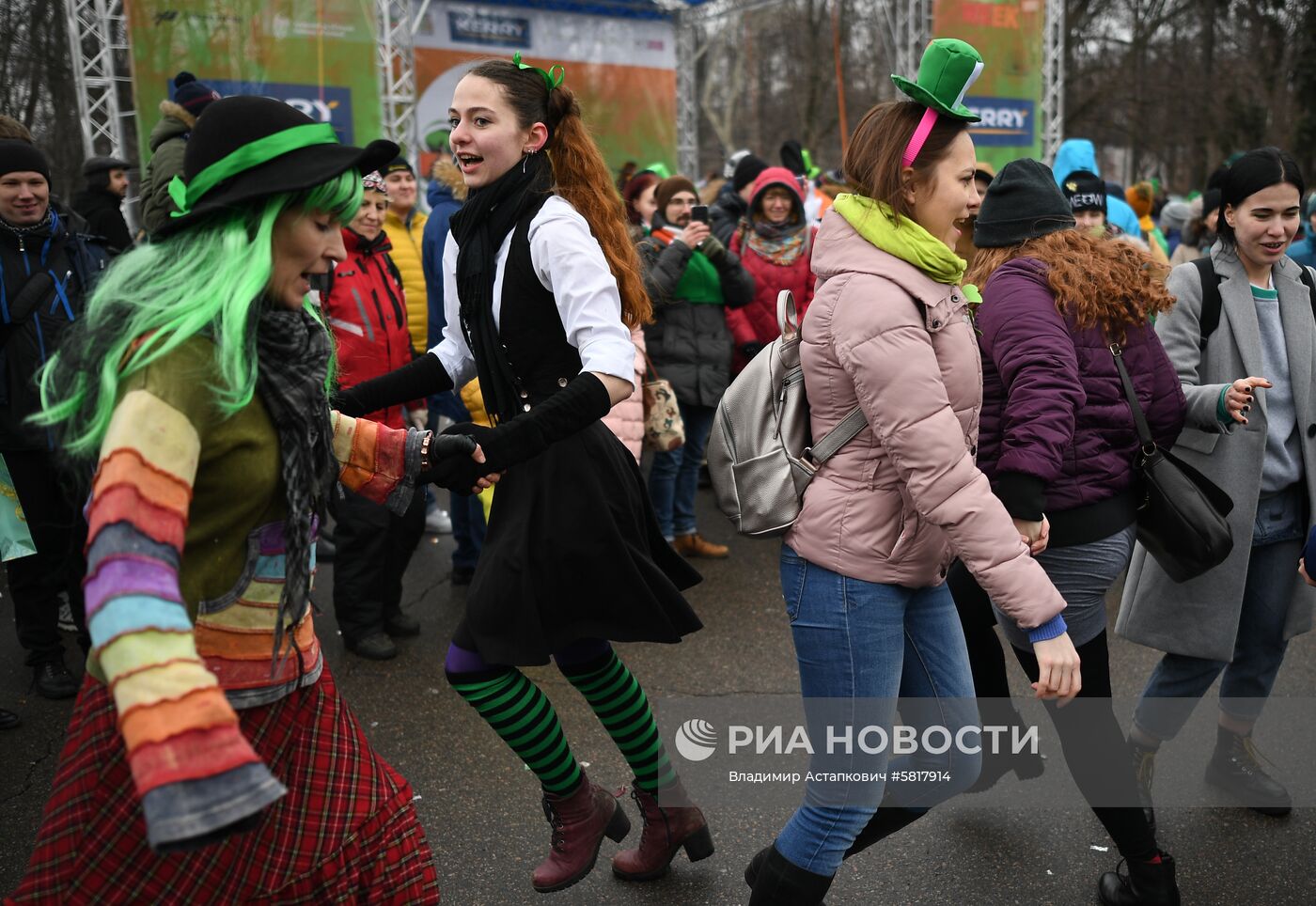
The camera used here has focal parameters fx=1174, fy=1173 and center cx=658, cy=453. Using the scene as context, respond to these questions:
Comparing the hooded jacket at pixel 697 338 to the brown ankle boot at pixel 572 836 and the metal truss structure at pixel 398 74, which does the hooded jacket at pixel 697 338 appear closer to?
the brown ankle boot at pixel 572 836

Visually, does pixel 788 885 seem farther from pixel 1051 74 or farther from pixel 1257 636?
pixel 1051 74

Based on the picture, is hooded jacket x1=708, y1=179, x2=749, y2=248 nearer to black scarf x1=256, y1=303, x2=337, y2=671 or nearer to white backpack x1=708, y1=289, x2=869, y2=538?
white backpack x1=708, y1=289, x2=869, y2=538

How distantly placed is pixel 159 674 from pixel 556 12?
45.3ft

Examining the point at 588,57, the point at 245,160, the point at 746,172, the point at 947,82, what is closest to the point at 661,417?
the point at 947,82

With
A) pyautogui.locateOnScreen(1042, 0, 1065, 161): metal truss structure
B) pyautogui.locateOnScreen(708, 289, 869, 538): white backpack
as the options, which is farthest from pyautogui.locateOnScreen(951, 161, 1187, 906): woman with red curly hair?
pyautogui.locateOnScreen(1042, 0, 1065, 161): metal truss structure

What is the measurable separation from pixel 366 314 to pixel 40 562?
5.08 ft

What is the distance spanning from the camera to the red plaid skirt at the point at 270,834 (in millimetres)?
1776

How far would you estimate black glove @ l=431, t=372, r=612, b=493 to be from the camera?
2.33 m

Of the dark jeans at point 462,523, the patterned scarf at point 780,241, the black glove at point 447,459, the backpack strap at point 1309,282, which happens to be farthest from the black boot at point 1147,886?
the patterned scarf at point 780,241

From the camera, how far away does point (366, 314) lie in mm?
4773

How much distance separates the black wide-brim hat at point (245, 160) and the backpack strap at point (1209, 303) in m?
2.50

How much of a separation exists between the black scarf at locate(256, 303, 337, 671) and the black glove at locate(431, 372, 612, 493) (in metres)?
0.39

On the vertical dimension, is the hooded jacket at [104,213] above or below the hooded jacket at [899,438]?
above

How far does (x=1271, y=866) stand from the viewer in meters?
3.10
